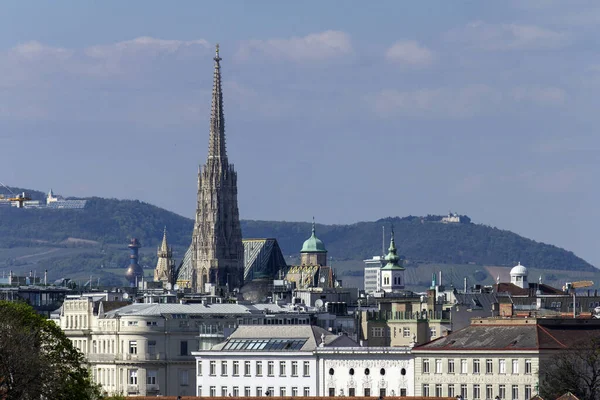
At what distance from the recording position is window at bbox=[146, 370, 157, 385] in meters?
178

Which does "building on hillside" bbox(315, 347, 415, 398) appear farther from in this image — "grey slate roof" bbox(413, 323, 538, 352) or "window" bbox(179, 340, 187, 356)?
"window" bbox(179, 340, 187, 356)

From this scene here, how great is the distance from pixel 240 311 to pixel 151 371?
70.4 ft

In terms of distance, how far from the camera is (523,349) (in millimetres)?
153000

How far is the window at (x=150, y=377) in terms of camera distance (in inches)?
7008

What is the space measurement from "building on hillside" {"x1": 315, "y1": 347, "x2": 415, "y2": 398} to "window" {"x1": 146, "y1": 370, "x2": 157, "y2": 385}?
17700mm

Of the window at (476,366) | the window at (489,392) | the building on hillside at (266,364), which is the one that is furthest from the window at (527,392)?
the building on hillside at (266,364)

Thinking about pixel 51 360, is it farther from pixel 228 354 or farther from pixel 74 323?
pixel 74 323

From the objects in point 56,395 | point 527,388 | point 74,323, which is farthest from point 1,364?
point 74,323

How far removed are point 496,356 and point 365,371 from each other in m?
10.5

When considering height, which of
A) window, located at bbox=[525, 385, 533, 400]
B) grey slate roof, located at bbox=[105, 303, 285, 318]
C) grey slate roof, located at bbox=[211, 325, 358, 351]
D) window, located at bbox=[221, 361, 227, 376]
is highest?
grey slate roof, located at bbox=[105, 303, 285, 318]

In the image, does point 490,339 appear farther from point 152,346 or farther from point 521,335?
point 152,346

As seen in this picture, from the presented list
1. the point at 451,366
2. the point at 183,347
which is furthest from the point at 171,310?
the point at 451,366

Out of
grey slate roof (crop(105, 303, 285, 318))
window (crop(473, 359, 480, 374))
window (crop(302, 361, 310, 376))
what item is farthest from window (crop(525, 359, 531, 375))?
grey slate roof (crop(105, 303, 285, 318))

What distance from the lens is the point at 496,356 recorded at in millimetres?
155000
